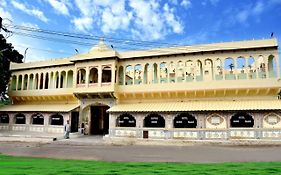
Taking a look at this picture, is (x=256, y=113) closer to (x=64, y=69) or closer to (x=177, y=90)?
(x=177, y=90)

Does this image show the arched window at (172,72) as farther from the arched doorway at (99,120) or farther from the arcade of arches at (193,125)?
the arched doorway at (99,120)

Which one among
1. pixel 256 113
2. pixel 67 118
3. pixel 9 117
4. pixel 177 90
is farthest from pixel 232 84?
pixel 9 117

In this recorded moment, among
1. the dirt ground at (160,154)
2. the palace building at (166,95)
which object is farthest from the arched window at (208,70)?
the dirt ground at (160,154)

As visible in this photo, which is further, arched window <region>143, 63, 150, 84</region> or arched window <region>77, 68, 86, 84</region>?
arched window <region>77, 68, 86, 84</region>

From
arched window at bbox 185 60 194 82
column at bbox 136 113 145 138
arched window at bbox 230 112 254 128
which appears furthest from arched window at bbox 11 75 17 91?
arched window at bbox 230 112 254 128

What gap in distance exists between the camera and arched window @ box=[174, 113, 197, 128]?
68.3ft

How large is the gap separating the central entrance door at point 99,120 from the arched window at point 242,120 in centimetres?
1389

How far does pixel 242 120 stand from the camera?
64.8 feet

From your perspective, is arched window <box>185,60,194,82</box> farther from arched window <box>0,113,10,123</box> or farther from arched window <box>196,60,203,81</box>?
arched window <box>0,113,10,123</box>

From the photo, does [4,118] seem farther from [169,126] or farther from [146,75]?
[169,126]

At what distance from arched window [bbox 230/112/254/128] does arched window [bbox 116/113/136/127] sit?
8.13 m

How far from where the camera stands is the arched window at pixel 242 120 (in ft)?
64.3

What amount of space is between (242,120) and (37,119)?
778 inches

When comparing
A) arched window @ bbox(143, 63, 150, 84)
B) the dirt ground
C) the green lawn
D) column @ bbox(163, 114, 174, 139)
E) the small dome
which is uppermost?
the small dome
